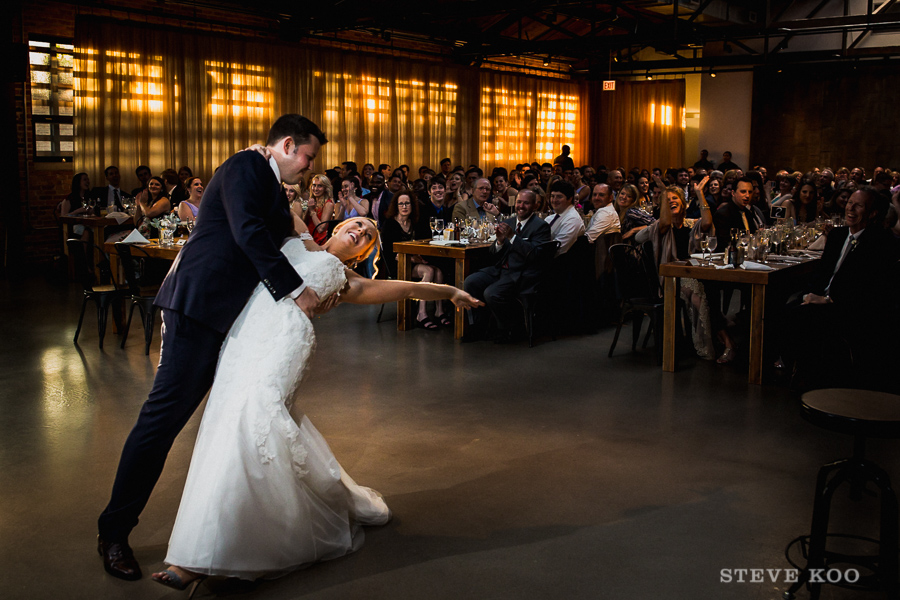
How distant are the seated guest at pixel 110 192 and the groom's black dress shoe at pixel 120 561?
8.08 metres

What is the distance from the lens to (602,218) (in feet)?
23.5

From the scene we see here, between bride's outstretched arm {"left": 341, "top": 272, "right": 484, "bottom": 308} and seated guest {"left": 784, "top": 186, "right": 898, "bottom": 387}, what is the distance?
2923mm

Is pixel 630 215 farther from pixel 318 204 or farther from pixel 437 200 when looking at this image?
pixel 318 204

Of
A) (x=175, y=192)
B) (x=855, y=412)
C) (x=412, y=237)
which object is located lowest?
(x=855, y=412)

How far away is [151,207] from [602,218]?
15.2 feet

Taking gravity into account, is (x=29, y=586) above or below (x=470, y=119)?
below

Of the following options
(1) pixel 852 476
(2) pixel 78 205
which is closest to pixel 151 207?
(2) pixel 78 205

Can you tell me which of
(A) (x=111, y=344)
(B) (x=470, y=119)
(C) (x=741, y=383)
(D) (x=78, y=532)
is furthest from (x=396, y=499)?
(B) (x=470, y=119)

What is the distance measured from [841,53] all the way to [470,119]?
24.1ft

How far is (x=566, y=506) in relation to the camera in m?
3.30

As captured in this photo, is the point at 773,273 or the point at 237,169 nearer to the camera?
the point at 237,169

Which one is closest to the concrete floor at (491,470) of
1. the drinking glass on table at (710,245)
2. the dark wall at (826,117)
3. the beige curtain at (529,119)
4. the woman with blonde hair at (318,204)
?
the drinking glass on table at (710,245)

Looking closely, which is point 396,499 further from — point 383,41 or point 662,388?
point 383,41

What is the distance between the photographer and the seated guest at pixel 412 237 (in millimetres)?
7078
